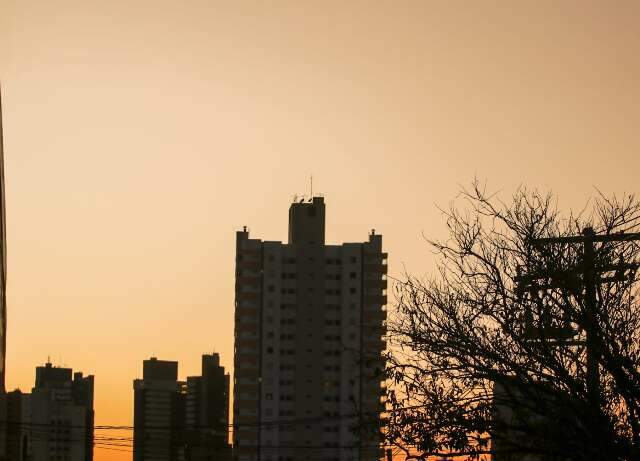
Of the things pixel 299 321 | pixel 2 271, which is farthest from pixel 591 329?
pixel 299 321

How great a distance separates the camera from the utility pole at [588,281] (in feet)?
73.7

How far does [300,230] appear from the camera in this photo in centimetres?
18788

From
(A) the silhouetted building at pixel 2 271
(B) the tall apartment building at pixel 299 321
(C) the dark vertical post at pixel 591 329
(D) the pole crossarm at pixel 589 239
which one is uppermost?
(B) the tall apartment building at pixel 299 321

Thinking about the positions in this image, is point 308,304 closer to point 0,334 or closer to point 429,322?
point 0,334

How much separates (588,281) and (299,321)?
165546 millimetres

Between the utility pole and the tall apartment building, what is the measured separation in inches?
6209

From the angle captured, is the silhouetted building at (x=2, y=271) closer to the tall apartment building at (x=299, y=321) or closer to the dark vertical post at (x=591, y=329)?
the dark vertical post at (x=591, y=329)

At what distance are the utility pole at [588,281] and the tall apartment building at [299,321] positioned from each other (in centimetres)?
15770

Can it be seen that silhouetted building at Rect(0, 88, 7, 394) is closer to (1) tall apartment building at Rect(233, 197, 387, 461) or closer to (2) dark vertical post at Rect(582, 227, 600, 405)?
(2) dark vertical post at Rect(582, 227, 600, 405)

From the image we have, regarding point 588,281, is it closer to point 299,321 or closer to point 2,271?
point 2,271

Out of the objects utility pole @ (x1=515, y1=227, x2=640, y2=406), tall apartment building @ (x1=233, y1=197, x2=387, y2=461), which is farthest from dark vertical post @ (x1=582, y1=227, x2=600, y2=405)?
tall apartment building @ (x1=233, y1=197, x2=387, y2=461)

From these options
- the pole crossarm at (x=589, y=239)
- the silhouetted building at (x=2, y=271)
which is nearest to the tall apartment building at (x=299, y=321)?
the silhouetted building at (x=2, y=271)

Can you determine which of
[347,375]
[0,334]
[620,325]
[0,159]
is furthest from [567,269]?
[347,375]

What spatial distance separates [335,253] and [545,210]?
16316cm
